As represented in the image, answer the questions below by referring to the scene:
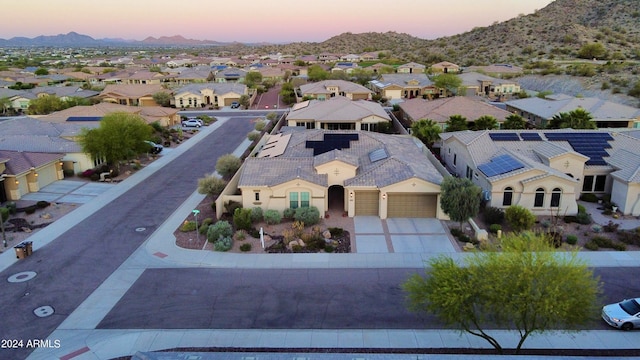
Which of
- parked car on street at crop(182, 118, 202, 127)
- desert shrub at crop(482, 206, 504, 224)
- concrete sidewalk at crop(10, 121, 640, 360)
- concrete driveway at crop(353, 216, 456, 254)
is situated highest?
parked car on street at crop(182, 118, 202, 127)

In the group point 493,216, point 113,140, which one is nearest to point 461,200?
point 493,216

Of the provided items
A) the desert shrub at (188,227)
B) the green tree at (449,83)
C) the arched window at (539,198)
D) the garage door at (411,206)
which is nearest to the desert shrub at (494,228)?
the garage door at (411,206)

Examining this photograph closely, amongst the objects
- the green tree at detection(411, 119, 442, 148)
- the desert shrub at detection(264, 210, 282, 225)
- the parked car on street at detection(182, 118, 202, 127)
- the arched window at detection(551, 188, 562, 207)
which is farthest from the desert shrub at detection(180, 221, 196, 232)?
the parked car on street at detection(182, 118, 202, 127)

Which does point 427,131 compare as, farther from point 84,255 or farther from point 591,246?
point 84,255

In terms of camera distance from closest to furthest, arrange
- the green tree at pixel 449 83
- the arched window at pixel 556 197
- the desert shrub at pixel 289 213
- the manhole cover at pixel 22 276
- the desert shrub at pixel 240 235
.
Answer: the manhole cover at pixel 22 276 < the desert shrub at pixel 240 235 < the desert shrub at pixel 289 213 < the arched window at pixel 556 197 < the green tree at pixel 449 83

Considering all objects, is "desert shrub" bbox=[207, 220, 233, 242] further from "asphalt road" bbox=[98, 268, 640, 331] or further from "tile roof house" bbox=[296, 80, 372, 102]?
"tile roof house" bbox=[296, 80, 372, 102]

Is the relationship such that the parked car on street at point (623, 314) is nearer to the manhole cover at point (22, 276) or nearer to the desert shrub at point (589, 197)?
the desert shrub at point (589, 197)

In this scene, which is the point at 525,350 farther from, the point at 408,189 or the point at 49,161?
the point at 49,161

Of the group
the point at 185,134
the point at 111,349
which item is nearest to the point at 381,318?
the point at 111,349

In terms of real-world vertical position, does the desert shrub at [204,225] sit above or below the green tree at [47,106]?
below
